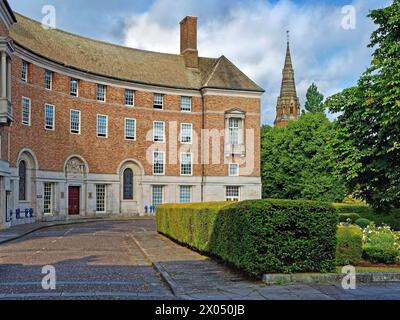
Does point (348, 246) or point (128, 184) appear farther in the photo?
point (128, 184)

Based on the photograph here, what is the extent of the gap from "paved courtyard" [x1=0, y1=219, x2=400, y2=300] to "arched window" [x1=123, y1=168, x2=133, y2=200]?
99.0 feet

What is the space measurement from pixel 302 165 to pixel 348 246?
44.2 metres

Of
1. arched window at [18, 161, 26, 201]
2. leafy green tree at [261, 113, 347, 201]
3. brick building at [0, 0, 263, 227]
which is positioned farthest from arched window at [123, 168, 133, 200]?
leafy green tree at [261, 113, 347, 201]

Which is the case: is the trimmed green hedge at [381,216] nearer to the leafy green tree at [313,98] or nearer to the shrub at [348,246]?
the shrub at [348,246]

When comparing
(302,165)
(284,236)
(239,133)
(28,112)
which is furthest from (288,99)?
(284,236)

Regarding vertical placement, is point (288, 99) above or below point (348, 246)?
above

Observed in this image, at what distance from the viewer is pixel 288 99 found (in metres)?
93.8

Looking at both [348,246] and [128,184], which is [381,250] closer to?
[348,246]

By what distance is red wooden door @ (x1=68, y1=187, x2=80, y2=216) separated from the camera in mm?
44875

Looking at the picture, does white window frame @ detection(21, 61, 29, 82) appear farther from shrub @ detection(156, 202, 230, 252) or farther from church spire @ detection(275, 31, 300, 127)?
church spire @ detection(275, 31, 300, 127)

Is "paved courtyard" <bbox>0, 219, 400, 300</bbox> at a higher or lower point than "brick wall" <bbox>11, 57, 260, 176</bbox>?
lower

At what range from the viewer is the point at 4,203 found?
31047 mm

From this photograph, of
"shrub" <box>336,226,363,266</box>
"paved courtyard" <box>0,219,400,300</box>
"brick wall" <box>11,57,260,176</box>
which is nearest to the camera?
"paved courtyard" <box>0,219,400,300</box>
